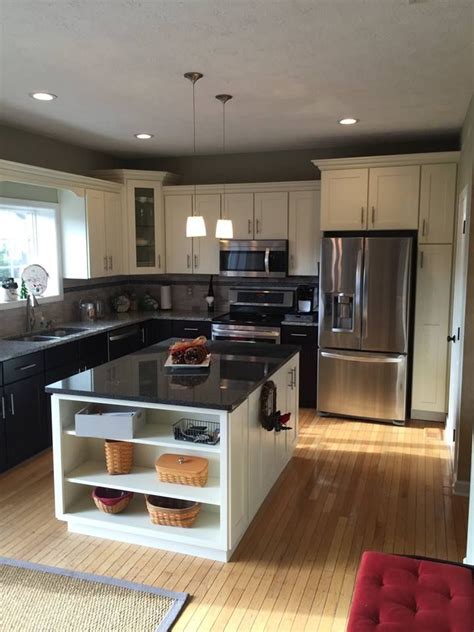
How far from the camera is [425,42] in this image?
261 centimetres

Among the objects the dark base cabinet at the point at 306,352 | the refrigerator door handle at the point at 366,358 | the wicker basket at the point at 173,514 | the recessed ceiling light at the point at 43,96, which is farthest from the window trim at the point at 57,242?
the refrigerator door handle at the point at 366,358

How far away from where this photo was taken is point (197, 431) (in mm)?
2912

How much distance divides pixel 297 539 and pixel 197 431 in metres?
0.84

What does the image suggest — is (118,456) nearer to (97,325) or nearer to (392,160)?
(97,325)

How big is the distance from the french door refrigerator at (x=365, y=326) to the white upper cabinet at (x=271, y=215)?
0.73 m

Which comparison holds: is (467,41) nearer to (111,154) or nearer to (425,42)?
(425,42)

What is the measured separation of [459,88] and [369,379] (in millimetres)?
2544

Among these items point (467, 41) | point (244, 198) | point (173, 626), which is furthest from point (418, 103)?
point (173, 626)

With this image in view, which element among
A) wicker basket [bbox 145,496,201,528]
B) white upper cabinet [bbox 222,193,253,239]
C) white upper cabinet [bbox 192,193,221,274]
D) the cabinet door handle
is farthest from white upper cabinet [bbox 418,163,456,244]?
the cabinet door handle

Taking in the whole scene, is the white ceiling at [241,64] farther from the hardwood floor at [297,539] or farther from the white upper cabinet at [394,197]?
the hardwood floor at [297,539]

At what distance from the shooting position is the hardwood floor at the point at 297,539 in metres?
2.45

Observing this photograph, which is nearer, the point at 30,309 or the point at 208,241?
the point at 30,309

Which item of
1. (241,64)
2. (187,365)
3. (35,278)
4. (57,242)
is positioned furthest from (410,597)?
(57,242)

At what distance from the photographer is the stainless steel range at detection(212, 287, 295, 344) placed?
5336 millimetres
